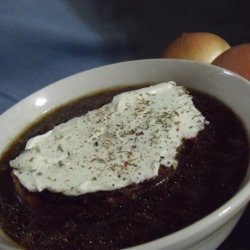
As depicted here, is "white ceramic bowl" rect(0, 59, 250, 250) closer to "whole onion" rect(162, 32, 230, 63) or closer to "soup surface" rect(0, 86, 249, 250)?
"soup surface" rect(0, 86, 249, 250)

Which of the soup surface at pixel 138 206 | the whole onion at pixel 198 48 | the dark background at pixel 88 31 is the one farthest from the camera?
the dark background at pixel 88 31

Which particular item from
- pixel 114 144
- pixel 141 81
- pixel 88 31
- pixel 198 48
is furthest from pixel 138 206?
pixel 88 31

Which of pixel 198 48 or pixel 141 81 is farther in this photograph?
pixel 198 48

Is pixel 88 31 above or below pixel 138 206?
below

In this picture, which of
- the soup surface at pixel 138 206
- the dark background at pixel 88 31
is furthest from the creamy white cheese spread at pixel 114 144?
the dark background at pixel 88 31

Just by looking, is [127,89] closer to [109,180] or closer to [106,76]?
[106,76]

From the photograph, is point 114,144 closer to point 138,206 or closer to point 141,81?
point 138,206

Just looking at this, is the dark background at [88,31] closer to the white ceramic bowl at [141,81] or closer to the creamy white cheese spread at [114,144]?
the white ceramic bowl at [141,81]

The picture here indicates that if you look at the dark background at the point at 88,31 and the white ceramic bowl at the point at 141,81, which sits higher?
the white ceramic bowl at the point at 141,81
